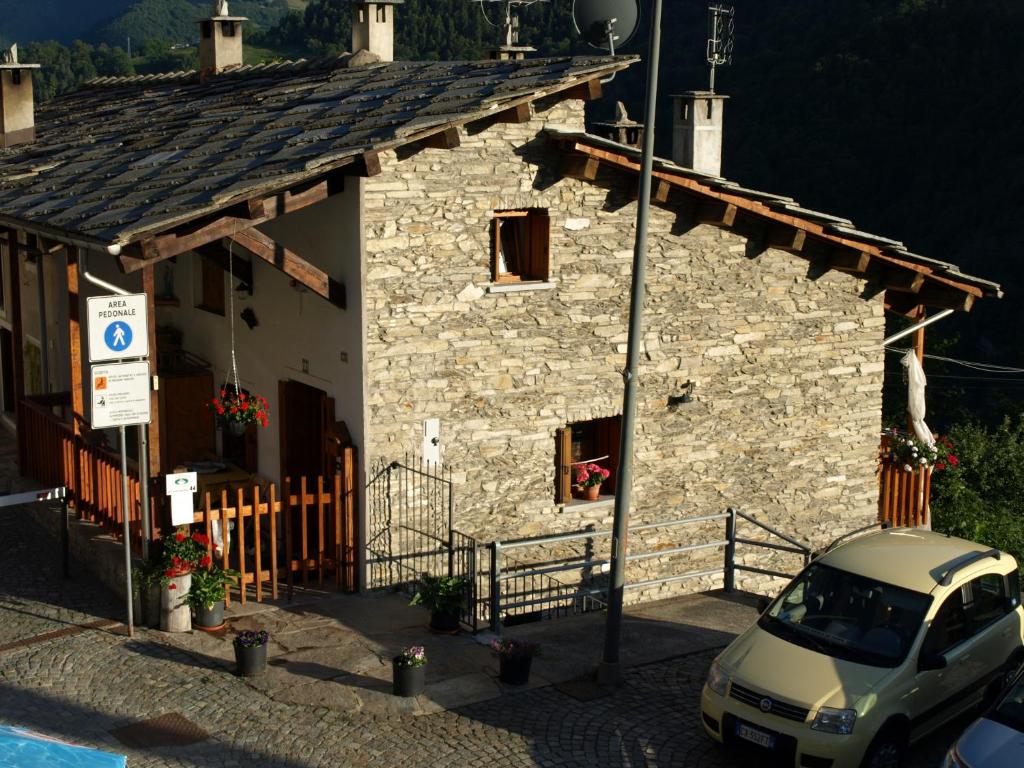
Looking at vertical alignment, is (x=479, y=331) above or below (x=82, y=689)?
above

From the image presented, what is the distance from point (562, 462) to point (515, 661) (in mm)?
3687

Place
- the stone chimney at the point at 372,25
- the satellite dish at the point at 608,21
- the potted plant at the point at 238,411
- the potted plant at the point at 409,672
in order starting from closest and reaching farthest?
the potted plant at the point at 409,672 < the satellite dish at the point at 608,21 < the potted plant at the point at 238,411 < the stone chimney at the point at 372,25

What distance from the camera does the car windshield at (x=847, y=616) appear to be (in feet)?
32.7

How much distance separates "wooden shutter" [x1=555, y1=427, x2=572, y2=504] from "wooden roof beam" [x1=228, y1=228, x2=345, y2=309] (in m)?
2.87

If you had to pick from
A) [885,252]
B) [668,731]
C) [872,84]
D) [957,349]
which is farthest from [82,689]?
[872,84]

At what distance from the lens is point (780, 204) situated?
572 inches

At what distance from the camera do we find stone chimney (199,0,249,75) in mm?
21062

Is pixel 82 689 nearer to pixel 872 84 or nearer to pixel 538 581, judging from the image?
pixel 538 581

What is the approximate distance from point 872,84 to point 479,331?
4001cm

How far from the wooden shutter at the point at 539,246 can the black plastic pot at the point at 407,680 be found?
15.9ft

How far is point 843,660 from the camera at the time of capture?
32.3 feet

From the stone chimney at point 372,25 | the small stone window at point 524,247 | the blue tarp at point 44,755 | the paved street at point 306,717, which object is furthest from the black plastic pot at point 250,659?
the stone chimney at point 372,25

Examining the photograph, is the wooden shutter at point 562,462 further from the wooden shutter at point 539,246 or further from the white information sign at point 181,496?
the white information sign at point 181,496

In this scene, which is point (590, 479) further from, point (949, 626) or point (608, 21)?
point (949, 626)
